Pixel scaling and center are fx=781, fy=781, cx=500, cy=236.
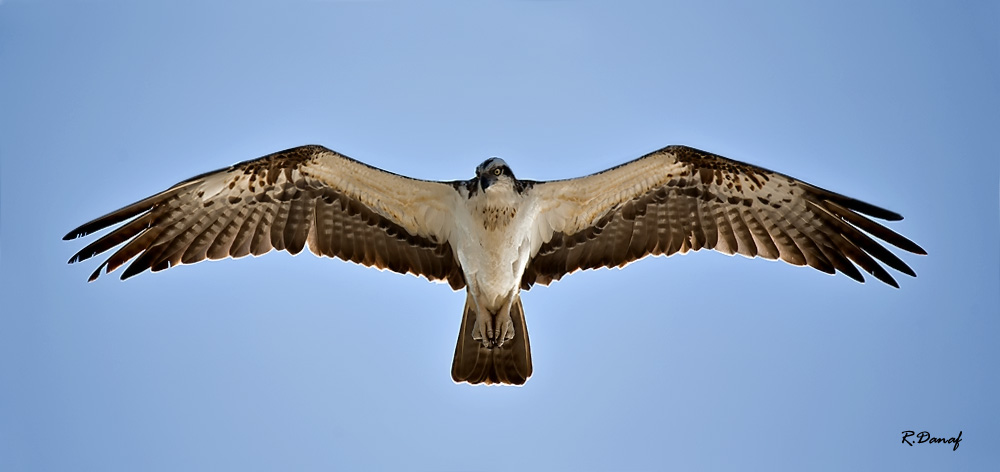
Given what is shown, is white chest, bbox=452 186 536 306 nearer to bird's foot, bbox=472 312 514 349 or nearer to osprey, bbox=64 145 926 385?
osprey, bbox=64 145 926 385

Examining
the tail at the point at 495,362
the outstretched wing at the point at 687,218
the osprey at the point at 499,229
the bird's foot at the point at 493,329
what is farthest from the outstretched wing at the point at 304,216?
the outstretched wing at the point at 687,218

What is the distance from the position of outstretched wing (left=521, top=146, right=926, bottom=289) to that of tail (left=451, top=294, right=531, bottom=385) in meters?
0.68

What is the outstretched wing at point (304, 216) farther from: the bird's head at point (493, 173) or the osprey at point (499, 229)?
the bird's head at point (493, 173)

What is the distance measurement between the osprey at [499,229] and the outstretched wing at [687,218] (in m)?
0.01

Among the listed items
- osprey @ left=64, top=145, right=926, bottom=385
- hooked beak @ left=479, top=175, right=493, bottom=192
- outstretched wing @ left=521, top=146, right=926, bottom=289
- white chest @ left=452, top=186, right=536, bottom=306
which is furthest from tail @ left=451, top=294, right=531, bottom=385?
hooked beak @ left=479, top=175, right=493, bottom=192

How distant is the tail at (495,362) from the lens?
7496mm

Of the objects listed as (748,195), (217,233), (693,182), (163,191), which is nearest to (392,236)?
(217,233)

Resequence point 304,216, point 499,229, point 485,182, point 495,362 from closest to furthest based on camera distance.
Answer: point 485,182 < point 499,229 < point 495,362 < point 304,216

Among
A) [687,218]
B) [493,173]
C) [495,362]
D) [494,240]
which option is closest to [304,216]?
[494,240]

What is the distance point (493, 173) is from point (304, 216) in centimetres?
213

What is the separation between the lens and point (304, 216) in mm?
7848

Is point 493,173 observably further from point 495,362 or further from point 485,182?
point 495,362

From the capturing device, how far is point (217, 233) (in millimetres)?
7766

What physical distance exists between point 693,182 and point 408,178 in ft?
9.33
